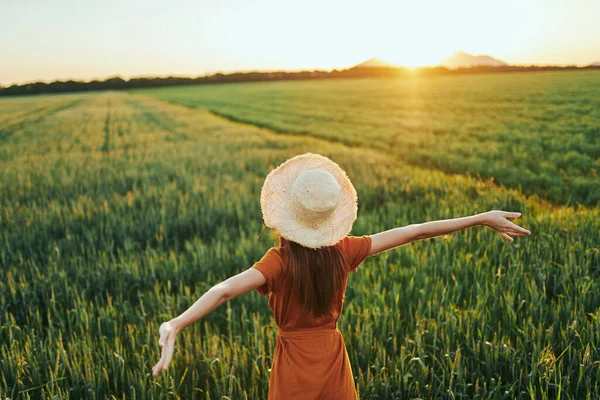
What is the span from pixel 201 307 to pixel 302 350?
1.58 ft

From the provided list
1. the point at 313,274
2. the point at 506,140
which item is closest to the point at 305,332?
the point at 313,274

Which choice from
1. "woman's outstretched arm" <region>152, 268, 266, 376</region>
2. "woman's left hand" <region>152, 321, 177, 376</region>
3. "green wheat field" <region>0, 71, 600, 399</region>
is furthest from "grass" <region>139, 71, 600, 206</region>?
"woman's left hand" <region>152, 321, 177, 376</region>

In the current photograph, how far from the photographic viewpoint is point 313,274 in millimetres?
1711

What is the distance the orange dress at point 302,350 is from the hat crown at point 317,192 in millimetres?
252

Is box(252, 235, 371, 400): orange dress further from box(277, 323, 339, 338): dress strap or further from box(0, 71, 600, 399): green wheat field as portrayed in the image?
box(0, 71, 600, 399): green wheat field

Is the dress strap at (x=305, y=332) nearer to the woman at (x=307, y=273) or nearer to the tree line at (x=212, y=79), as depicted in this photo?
the woman at (x=307, y=273)

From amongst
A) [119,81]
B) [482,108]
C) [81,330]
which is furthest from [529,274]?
[119,81]

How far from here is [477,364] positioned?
8.55ft

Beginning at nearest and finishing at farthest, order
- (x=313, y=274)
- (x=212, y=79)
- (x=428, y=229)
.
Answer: (x=313, y=274) → (x=428, y=229) → (x=212, y=79)

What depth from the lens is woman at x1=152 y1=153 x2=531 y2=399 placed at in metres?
1.63

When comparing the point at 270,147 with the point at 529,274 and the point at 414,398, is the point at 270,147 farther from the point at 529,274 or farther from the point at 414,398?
the point at 414,398

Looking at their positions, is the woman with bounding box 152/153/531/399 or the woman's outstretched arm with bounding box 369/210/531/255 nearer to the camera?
the woman with bounding box 152/153/531/399

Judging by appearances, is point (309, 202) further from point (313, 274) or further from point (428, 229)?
point (428, 229)

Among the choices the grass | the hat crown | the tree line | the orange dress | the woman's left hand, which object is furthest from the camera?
the tree line
